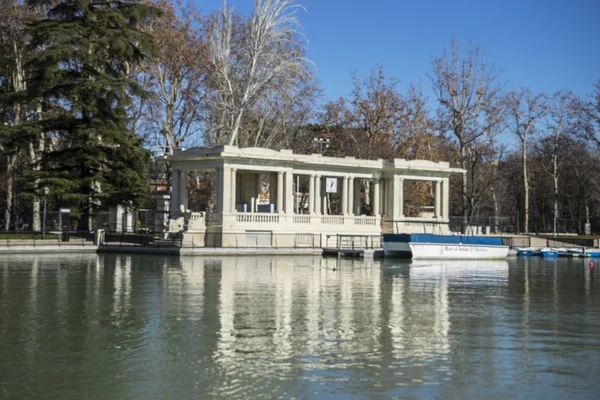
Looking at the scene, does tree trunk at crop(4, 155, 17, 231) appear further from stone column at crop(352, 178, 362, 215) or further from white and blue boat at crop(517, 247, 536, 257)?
white and blue boat at crop(517, 247, 536, 257)

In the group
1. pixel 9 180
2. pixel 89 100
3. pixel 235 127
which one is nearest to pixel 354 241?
pixel 235 127

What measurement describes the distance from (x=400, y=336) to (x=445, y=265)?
26.5 meters

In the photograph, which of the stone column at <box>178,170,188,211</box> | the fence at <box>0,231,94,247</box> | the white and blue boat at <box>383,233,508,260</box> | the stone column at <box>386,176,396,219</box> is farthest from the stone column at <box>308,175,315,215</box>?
the fence at <box>0,231,94,247</box>

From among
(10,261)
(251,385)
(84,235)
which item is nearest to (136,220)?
(84,235)

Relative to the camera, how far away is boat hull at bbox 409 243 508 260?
4812 cm

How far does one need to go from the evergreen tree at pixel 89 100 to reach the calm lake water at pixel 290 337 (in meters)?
17.4

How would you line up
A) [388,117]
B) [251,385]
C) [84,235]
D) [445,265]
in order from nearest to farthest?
1. [251,385]
2. [445,265]
3. [84,235]
4. [388,117]

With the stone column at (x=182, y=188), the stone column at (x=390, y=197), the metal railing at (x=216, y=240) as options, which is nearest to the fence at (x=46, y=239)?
the metal railing at (x=216, y=240)

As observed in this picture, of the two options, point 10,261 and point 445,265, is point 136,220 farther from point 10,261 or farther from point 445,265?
point 445,265

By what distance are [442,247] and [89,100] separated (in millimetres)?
23473

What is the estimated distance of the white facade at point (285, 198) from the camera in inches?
1988

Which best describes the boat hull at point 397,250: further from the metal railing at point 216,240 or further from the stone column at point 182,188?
the stone column at point 182,188

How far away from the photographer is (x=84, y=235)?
51.1 m

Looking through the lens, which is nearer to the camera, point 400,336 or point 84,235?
point 400,336
